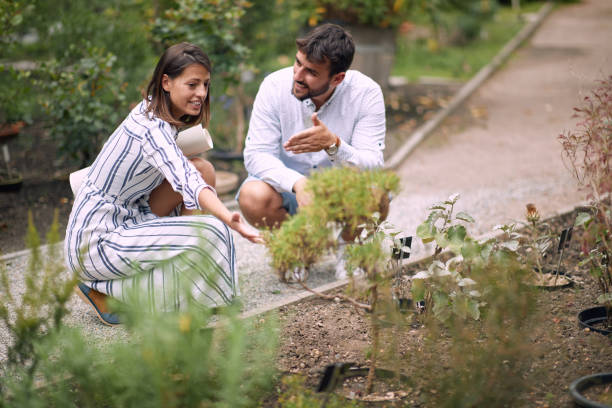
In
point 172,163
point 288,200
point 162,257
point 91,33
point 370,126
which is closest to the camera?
point 172,163

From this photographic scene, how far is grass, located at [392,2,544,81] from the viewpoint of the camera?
10.9 metres

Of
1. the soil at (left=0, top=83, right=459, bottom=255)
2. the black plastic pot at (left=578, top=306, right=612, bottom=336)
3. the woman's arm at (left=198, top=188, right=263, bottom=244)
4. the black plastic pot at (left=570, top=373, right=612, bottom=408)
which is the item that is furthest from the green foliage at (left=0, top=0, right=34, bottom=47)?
the black plastic pot at (left=570, top=373, right=612, bottom=408)

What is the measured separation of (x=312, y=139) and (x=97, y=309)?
1294mm

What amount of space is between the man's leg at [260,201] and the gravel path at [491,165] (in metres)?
0.35

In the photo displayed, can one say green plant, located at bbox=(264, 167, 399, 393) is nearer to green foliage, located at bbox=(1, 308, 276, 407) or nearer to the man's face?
green foliage, located at bbox=(1, 308, 276, 407)

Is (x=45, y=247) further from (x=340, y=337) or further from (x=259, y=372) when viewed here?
(x=259, y=372)

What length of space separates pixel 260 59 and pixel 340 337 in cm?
472

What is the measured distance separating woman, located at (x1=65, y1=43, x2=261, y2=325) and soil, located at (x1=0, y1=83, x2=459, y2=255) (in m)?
0.27

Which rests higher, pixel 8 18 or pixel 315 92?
pixel 8 18

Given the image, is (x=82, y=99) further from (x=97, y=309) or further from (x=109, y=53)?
(x=97, y=309)

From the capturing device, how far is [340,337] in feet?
9.74

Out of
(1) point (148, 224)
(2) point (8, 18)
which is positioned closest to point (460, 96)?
(2) point (8, 18)

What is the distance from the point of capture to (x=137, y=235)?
316cm

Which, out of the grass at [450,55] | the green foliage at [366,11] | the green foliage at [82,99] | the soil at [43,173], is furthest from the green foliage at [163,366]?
the grass at [450,55]
